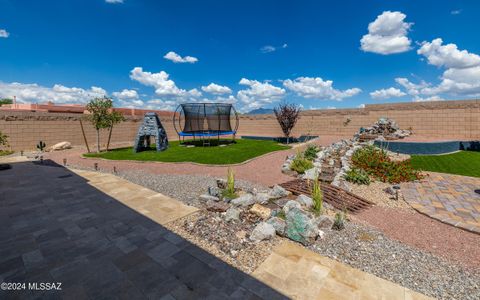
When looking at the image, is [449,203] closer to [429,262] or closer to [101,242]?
[429,262]

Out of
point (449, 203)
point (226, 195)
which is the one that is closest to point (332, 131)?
point (449, 203)

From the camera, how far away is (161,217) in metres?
5.09

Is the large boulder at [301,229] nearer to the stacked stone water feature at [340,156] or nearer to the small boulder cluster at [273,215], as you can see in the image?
the small boulder cluster at [273,215]

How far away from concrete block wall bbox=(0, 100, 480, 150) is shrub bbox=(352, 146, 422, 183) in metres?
11.6

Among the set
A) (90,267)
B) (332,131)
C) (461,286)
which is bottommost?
(461,286)

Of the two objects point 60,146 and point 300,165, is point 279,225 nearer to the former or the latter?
point 300,165

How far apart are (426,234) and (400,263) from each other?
1.78m

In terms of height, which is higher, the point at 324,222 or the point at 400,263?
the point at 324,222

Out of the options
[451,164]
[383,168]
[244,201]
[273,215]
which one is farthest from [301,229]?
[451,164]

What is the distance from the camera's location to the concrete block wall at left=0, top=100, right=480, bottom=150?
15379 mm

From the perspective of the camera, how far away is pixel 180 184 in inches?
315

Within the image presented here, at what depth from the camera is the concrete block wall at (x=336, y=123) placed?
15.4m

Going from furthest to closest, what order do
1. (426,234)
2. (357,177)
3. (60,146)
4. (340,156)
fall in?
(60,146), (340,156), (357,177), (426,234)

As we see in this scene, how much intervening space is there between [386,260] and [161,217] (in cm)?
459
